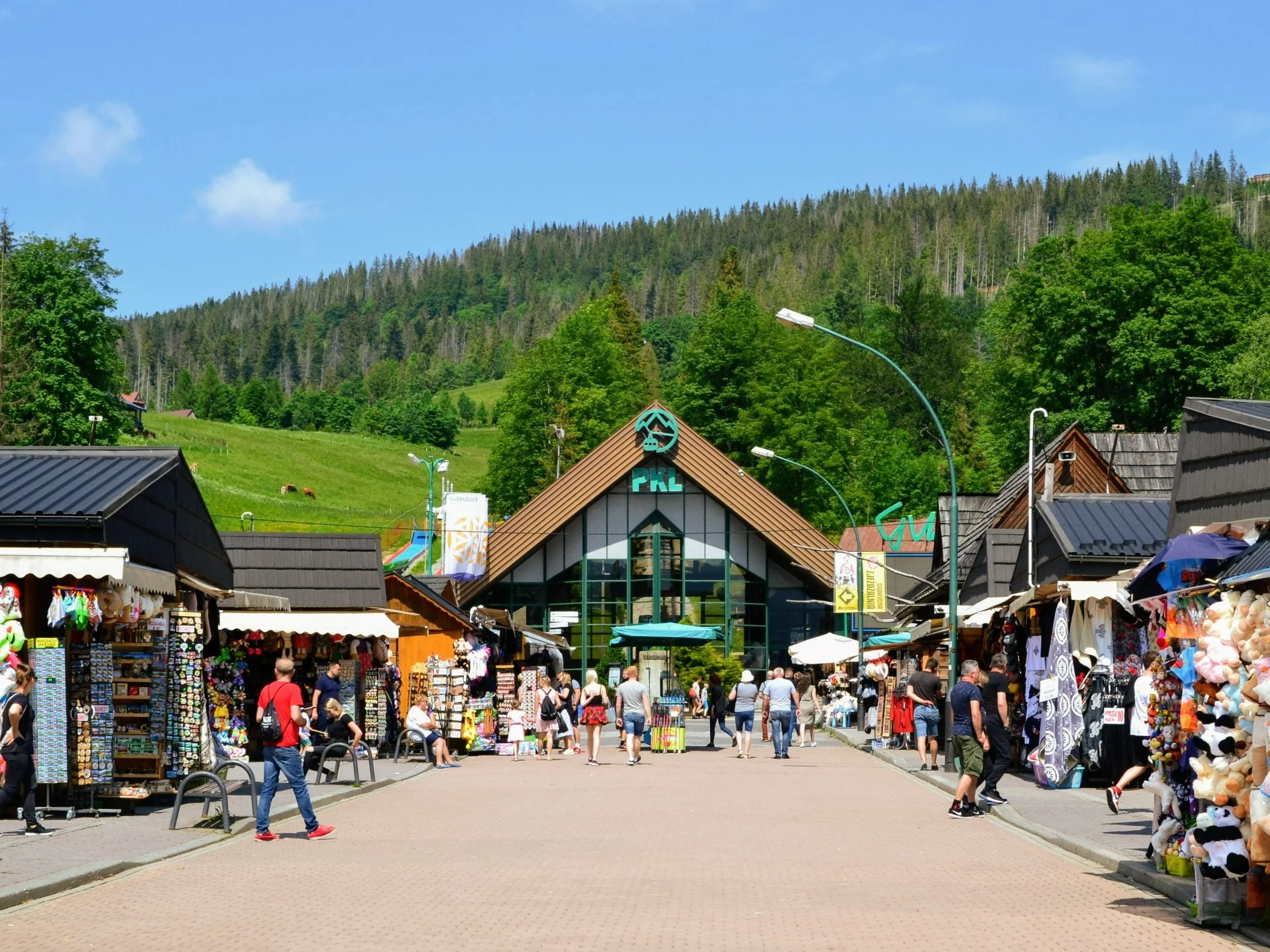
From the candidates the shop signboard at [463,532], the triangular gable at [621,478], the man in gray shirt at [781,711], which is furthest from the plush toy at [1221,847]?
the triangular gable at [621,478]

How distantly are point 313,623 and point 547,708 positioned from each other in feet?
22.3

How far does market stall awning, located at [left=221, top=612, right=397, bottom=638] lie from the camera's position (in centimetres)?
2630

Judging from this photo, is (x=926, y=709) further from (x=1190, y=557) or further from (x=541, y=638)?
(x=541, y=638)

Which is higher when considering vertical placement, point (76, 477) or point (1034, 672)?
point (76, 477)

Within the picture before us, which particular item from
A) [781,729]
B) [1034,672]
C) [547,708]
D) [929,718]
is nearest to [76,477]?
[1034,672]

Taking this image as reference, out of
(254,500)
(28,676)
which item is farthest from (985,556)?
(254,500)

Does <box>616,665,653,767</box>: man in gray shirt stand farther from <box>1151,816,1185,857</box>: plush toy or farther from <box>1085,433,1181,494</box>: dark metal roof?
<box>1151,816,1185,857</box>: plush toy

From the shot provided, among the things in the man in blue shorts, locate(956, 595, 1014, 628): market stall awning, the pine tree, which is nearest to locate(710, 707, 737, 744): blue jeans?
locate(956, 595, 1014, 628): market stall awning

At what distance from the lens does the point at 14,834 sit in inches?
592

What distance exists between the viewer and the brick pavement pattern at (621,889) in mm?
9406

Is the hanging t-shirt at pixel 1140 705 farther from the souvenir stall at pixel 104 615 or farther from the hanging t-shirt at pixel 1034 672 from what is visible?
the souvenir stall at pixel 104 615

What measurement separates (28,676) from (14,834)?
4.88 feet

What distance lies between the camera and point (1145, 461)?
44312 mm

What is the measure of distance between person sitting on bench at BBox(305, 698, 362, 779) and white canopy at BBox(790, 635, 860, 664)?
23770 mm
